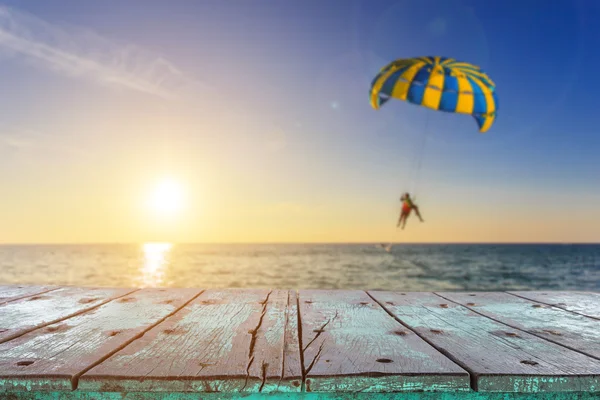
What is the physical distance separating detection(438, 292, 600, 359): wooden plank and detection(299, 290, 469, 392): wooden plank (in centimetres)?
53

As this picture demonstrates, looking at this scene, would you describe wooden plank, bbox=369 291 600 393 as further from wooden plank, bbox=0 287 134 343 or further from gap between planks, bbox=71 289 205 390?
wooden plank, bbox=0 287 134 343

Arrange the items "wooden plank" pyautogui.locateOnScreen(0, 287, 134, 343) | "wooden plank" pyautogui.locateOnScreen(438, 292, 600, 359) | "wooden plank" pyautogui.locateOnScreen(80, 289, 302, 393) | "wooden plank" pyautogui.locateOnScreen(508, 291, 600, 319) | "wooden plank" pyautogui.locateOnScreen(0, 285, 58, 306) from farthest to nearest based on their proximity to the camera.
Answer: "wooden plank" pyautogui.locateOnScreen(0, 285, 58, 306) → "wooden plank" pyautogui.locateOnScreen(508, 291, 600, 319) → "wooden plank" pyautogui.locateOnScreen(0, 287, 134, 343) → "wooden plank" pyautogui.locateOnScreen(438, 292, 600, 359) → "wooden plank" pyautogui.locateOnScreen(80, 289, 302, 393)

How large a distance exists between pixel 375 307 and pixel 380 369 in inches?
39.6

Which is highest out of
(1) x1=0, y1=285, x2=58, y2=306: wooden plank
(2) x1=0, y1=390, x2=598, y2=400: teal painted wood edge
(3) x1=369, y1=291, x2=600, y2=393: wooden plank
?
(3) x1=369, y1=291, x2=600, y2=393: wooden plank

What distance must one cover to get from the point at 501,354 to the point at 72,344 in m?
1.47

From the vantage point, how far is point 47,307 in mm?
2221

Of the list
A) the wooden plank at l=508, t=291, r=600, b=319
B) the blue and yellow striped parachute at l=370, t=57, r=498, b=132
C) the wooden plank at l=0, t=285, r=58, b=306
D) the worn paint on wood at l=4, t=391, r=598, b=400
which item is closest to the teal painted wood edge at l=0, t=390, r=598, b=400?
the worn paint on wood at l=4, t=391, r=598, b=400

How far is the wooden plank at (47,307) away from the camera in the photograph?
6.03 ft

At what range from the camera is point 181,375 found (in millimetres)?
1253

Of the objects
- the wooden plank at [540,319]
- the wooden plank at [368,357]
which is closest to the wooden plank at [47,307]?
the wooden plank at [368,357]

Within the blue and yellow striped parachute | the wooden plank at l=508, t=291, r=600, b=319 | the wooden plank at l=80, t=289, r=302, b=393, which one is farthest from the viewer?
the blue and yellow striped parachute

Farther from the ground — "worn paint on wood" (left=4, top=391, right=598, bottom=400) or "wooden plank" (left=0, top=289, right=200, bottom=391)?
"wooden plank" (left=0, top=289, right=200, bottom=391)

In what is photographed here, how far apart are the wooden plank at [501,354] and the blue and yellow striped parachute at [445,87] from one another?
1048cm

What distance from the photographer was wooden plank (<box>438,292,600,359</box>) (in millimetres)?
1685
